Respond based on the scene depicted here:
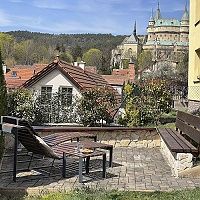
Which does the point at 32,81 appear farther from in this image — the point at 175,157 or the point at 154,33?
the point at 154,33

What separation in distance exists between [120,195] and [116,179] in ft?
3.88

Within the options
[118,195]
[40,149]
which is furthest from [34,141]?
[118,195]

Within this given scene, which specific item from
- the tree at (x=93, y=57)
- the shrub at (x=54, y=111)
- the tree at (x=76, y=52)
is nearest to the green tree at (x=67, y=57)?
the tree at (x=76, y=52)

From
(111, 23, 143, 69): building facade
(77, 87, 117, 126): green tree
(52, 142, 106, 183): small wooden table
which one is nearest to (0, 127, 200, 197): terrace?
(52, 142, 106, 183): small wooden table

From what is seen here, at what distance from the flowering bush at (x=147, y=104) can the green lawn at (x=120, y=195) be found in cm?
732

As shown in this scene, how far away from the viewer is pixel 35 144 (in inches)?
250

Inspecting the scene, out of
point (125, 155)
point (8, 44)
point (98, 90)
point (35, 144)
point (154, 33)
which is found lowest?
point (125, 155)

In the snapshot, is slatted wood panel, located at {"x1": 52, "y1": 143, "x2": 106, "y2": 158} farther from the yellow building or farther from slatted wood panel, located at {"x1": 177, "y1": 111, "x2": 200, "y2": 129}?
the yellow building

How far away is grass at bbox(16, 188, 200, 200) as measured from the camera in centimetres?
500

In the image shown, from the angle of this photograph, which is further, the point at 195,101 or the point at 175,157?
the point at 195,101

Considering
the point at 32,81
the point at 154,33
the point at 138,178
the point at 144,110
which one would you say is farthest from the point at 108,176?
the point at 154,33

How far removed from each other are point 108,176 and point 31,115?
7.23 m

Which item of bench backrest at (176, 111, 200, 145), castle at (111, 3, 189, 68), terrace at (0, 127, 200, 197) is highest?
castle at (111, 3, 189, 68)

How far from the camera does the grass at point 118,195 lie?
5.00 meters
